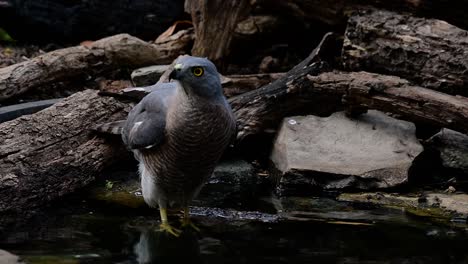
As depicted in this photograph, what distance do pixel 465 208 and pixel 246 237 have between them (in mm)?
1782

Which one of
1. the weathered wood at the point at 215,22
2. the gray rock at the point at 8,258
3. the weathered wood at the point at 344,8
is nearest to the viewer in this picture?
the gray rock at the point at 8,258

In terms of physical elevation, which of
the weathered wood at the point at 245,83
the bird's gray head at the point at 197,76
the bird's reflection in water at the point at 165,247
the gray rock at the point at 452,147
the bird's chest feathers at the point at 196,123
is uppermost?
the bird's gray head at the point at 197,76

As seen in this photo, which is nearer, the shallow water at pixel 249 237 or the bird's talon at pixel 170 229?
the shallow water at pixel 249 237

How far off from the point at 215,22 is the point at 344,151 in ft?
6.47

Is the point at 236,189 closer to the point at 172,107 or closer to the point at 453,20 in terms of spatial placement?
the point at 172,107

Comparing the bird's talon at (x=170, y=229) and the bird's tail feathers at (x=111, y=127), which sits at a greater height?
the bird's tail feathers at (x=111, y=127)

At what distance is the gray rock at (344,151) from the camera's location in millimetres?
6348

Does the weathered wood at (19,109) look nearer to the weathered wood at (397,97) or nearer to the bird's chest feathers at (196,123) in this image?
the bird's chest feathers at (196,123)

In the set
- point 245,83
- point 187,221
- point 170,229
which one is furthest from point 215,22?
point 170,229

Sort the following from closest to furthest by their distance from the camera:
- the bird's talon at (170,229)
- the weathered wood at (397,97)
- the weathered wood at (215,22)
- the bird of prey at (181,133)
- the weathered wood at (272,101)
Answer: the bird of prey at (181,133), the bird's talon at (170,229), the weathered wood at (397,97), the weathered wood at (272,101), the weathered wood at (215,22)

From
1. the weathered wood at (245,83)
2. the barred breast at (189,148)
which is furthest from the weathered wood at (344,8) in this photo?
the barred breast at (189,148)

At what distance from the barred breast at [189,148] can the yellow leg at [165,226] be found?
179 millimetres

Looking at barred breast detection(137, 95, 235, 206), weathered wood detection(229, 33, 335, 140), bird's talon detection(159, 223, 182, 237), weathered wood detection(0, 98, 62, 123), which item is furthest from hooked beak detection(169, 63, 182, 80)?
weathered wood detection(0, 98, 62, 123)

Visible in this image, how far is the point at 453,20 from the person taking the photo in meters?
7.37
